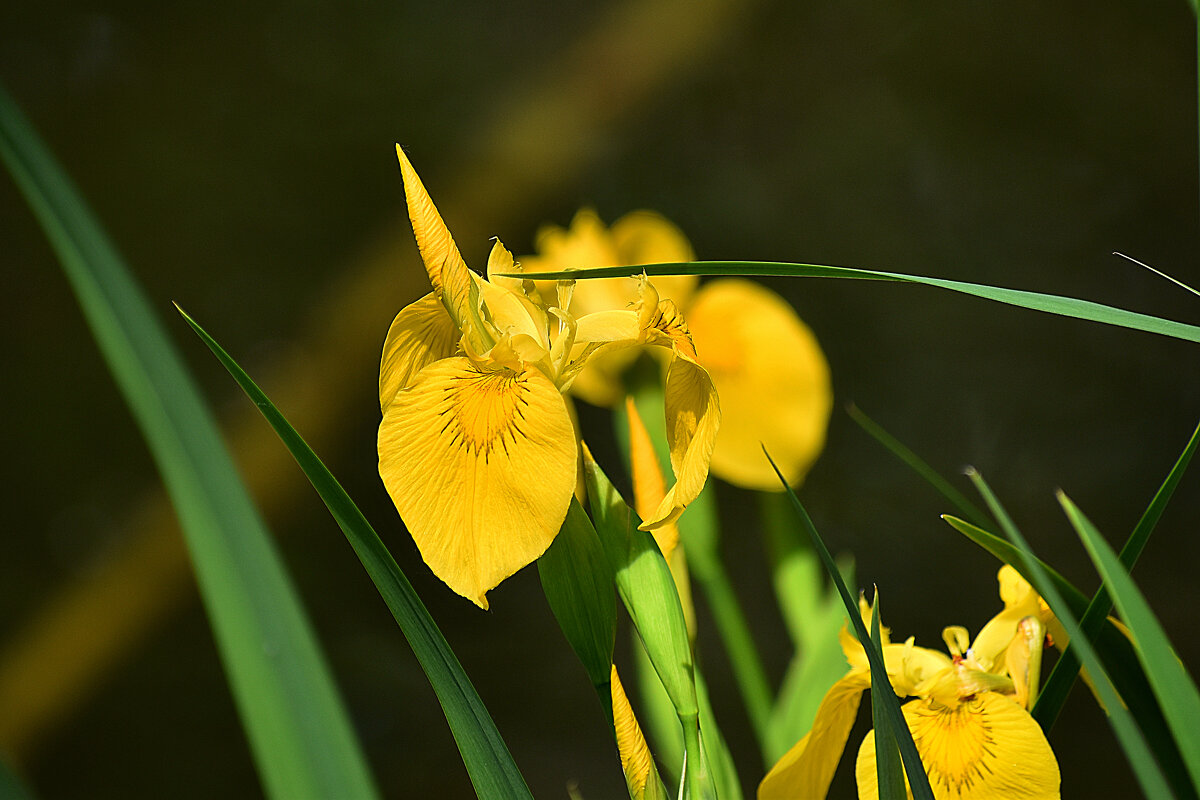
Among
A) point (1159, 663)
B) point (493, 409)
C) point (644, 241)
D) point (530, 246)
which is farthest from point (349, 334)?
point (1159, 663)

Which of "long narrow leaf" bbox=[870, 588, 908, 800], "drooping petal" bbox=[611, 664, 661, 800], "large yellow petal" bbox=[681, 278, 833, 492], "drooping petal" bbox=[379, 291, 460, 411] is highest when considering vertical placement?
"drooping petal" bbox=[379, 291, 460, 411]

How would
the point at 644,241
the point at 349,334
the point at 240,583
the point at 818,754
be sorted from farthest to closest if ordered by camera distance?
the point at 349,334
the point at 644,241
the point at 818,754
the point at 240,583

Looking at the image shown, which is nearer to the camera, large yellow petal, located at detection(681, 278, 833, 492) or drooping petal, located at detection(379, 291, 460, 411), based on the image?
drooping petal, located at detection(379, 291, 460, 411)

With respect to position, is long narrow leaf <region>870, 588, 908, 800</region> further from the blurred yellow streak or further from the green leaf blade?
the blurred yellow streak

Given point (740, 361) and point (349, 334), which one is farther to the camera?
point (349, 334)

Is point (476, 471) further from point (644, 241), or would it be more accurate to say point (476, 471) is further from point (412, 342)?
point (644, 241)

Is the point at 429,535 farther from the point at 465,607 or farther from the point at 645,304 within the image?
the point at 465,607

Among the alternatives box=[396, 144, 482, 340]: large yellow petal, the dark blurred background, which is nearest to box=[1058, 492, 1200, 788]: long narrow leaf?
box=[396, 144, 482, 340]: large yellow petal
